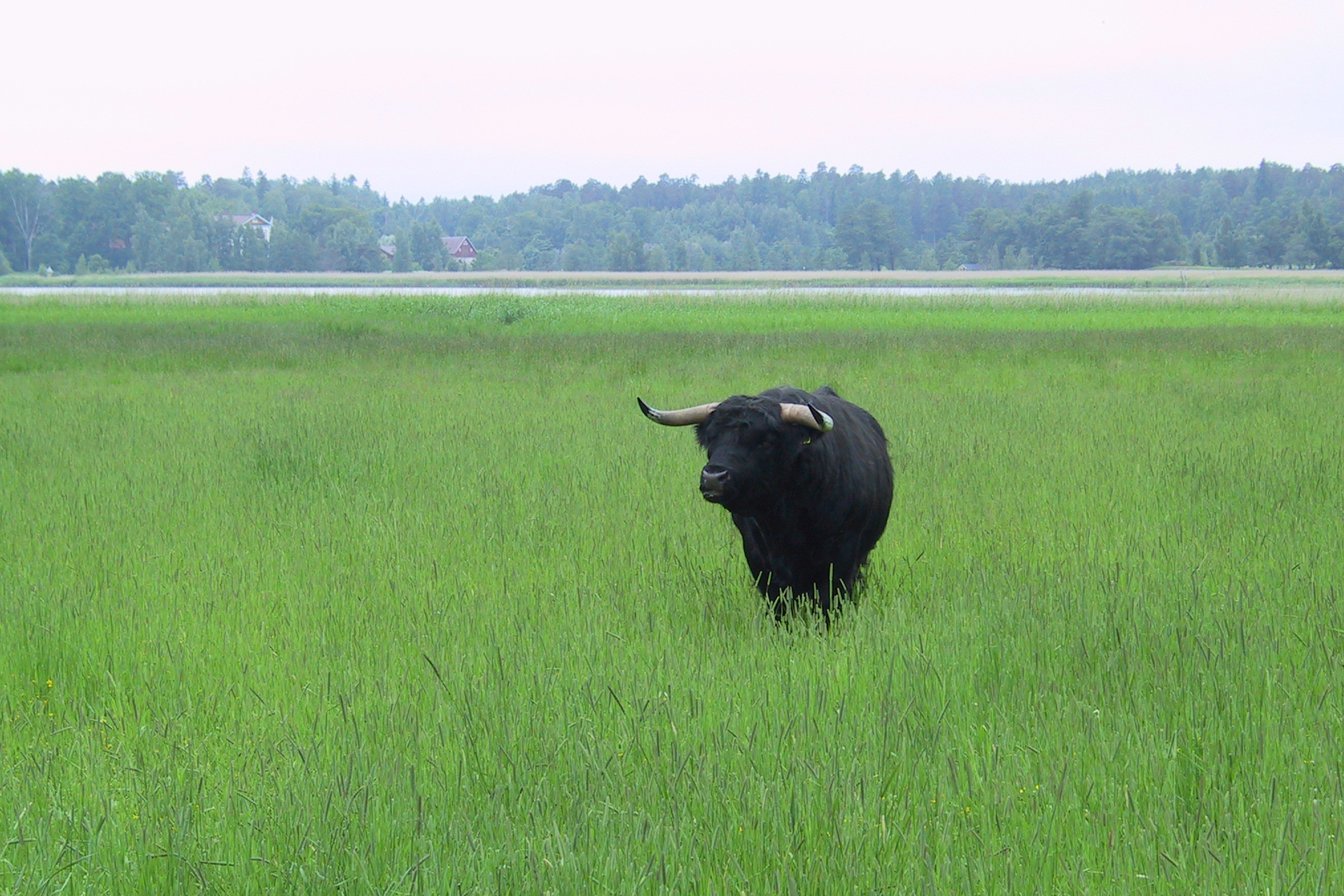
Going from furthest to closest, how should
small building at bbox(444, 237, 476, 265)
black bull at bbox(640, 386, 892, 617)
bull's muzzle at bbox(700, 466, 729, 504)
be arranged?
small building at bbox(444, 237, 476, 265), black bull at bbox(640, 386, 892, 617), bull's muzzle at bbox(700, 466, 729, 504)

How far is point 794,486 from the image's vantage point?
5816 millimetres

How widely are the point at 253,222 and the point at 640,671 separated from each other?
156 m

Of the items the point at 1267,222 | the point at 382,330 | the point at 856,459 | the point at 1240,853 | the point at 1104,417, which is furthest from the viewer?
the point at 1267,222

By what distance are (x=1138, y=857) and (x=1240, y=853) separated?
0.87 feet

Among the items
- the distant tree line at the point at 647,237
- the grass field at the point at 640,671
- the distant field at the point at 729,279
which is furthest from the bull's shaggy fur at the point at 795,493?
the distant tree line at the point at 647,237

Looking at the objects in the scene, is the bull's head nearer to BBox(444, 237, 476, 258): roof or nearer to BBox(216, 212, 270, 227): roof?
BBox(216, 212, 270, 227): roof

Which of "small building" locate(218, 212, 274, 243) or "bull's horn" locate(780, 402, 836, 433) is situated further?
"small building" locate(218, 212, 274, 243)

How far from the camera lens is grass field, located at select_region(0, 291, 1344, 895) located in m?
3.08

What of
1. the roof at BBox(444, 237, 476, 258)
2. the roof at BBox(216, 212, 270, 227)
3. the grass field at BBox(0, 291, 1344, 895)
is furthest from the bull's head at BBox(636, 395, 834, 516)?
the roof at BBox(444, 237, 476, 258)

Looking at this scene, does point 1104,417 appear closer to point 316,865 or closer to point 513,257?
point 316,865

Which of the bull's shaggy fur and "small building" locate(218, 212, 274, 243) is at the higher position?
"small building" locate(218, 212, 274, 243)

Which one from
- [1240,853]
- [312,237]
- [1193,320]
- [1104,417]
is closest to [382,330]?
[1104,417]

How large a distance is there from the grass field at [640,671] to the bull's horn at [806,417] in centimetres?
96

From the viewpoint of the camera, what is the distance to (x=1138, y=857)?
3.05 meters
